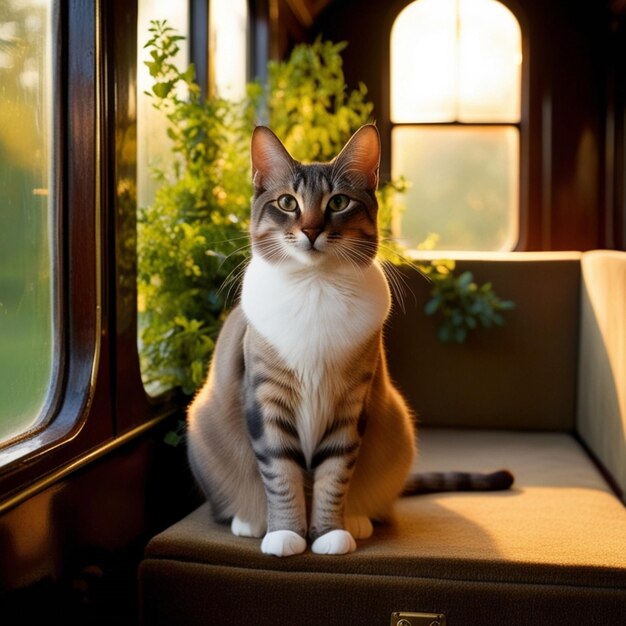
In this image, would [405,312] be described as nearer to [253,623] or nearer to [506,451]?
[506,451]

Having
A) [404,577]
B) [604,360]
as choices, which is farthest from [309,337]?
[604,360]

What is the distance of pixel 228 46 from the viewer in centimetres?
263

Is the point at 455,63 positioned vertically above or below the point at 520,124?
above

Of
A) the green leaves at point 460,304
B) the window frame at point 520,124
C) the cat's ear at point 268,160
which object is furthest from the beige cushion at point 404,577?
the window frame at point 520,124

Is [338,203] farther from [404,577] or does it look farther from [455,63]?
[455,63]

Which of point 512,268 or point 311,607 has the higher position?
point 512,268

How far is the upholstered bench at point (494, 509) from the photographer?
136 centimetres

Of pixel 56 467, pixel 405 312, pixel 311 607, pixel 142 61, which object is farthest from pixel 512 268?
pixel 56 467

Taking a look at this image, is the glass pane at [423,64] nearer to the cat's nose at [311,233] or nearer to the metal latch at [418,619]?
the cat's nose at [311,233]

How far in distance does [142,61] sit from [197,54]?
459 mm

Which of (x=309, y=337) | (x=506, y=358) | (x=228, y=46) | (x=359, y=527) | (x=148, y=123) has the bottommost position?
(x=359, y=527)

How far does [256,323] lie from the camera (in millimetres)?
1463

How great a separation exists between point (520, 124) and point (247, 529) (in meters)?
2.26

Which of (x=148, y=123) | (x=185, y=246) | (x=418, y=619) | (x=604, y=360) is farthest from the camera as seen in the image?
(x=604, y=360)
